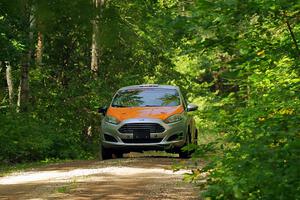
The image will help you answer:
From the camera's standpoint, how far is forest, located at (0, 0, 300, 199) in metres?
5.41

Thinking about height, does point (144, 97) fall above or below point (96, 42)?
below

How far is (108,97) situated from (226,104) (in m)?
17.8

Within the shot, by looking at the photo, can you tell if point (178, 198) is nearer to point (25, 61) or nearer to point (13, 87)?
point (25, 61)

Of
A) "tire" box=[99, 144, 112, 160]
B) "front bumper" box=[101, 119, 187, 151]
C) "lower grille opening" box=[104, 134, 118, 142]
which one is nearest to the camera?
"front bumper" box=[101, 119, 187, 151]

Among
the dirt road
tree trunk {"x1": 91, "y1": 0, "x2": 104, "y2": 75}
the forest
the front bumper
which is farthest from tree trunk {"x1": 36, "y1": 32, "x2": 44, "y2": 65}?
the dirt road

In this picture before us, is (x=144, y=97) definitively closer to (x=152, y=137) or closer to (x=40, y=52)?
(x=152, y=137)

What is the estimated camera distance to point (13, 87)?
2820cm

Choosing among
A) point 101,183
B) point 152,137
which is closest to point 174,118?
point 152,137

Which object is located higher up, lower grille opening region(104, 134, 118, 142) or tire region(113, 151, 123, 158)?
lower grille opening region(104, 134, 118, 142)

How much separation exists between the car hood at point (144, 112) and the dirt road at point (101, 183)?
1.36 meters

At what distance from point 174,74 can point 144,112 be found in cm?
1428

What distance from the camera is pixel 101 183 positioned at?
9875 millimetres

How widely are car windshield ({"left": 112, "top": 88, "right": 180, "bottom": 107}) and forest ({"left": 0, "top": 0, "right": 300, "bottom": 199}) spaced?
129 centimetres

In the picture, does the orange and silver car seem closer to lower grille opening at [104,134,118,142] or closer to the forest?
lower grille opening at [104,134,118,142]
